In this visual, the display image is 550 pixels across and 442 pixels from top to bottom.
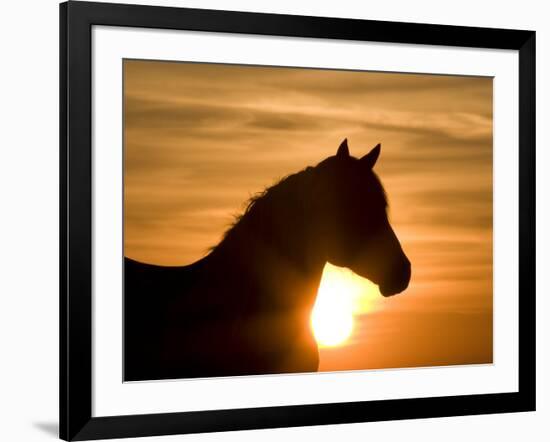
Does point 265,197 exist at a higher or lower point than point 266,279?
higher

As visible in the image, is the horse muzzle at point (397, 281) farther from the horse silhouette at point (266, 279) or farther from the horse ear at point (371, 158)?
the horse ear at point (371, 158)

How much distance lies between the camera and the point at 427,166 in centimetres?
328

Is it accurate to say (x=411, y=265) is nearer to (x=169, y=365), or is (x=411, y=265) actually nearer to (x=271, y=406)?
(x=271, y=406)

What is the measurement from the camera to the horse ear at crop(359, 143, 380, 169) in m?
3.20

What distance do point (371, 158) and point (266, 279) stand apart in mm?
493

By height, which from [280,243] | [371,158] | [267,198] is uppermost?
[371,158]

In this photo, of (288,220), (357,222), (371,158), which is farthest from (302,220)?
(371,158)

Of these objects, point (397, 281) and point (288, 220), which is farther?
point (397, 281)

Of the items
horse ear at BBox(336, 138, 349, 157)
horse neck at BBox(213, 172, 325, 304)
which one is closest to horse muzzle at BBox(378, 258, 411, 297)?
horse neck at BBox(213, 172, 325, 304)

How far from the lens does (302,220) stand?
314 cm

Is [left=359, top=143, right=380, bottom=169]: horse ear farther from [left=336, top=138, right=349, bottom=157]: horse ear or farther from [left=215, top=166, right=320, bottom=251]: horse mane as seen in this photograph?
[left=215, top=166, right=320, bottom=251]: horse mane

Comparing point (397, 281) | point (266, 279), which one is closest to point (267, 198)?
point (266, 279)

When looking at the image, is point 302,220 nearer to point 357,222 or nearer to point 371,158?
point 357,222

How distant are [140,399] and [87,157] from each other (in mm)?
688
